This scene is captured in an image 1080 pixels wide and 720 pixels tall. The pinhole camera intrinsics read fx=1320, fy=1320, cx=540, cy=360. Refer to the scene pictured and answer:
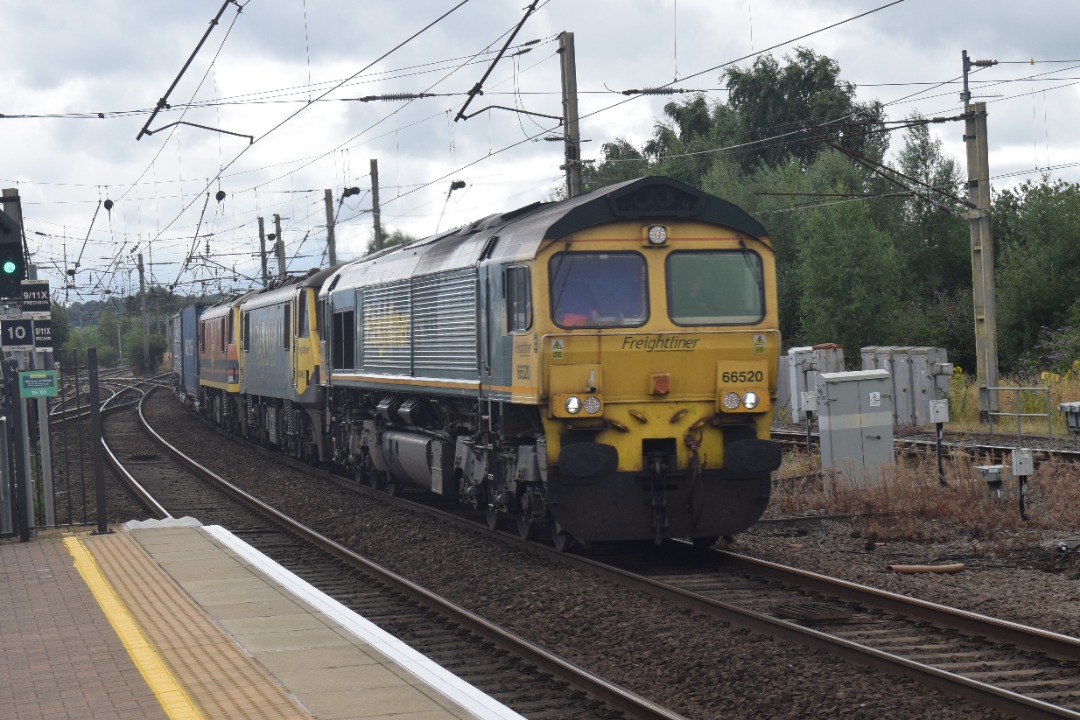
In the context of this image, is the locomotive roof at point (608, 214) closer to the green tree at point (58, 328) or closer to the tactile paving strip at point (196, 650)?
the tactile paving strip at point (196, 650)

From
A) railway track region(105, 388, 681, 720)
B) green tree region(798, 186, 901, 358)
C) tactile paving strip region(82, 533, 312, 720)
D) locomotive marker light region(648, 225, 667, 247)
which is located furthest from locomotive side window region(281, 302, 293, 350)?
green tree region(798, 186, 901, 358)

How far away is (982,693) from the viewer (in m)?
7.01

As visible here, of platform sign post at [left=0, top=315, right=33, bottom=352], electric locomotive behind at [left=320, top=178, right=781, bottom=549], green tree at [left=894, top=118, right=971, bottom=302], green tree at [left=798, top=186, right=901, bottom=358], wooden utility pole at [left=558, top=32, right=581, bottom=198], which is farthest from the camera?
green tree at [left=894, top=118, right=971, bottom=302]

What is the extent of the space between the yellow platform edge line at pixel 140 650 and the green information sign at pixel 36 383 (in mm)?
1967

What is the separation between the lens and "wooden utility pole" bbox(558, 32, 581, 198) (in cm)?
2091

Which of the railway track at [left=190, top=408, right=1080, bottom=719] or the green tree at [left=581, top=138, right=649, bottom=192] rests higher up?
the green tree at [left=581, top=138, right=649, bottom=192]

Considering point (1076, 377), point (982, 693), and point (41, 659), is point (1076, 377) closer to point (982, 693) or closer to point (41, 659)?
point (982, 693)

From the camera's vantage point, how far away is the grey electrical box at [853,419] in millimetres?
17031

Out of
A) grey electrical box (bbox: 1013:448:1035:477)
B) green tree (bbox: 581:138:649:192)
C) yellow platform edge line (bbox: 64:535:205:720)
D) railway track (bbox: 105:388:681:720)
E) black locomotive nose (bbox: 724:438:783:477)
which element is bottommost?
railway track (bbox: 105:388:681:720)

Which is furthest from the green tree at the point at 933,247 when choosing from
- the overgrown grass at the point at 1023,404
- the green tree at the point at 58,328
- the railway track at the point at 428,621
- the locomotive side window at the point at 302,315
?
the green tree at the point at 58,328

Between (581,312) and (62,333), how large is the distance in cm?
8077

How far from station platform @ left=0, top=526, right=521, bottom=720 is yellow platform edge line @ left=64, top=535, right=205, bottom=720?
1cm

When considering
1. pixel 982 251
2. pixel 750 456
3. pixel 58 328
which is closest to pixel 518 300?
pixel 750 456

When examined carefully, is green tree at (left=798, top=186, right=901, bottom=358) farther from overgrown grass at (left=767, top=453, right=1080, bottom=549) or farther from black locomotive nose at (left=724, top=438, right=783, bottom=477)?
black locomotive nose at (left=724, top=438, right=783, bottom=477)
